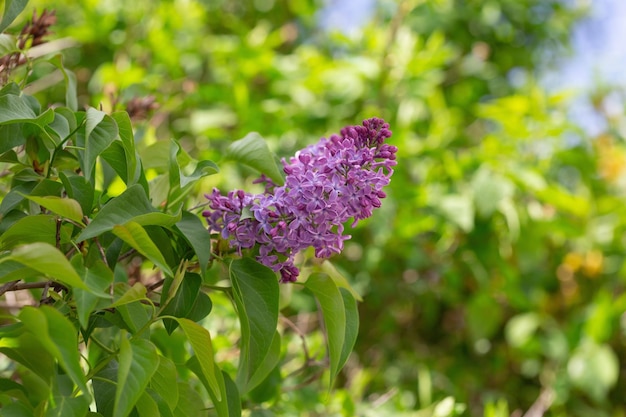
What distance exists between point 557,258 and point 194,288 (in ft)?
5.40

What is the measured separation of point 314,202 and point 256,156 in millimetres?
122

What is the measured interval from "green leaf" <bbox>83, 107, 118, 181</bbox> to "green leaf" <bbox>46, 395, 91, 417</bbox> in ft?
0.53

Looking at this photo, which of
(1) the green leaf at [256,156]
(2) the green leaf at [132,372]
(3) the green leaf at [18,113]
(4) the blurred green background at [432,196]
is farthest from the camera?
(4) the blurred green background at [432,196]

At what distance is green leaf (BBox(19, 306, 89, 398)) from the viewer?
444 millimetres

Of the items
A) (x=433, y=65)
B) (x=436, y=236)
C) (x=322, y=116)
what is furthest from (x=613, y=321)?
(x=322, y=116)

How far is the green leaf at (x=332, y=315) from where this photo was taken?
1.93 ft

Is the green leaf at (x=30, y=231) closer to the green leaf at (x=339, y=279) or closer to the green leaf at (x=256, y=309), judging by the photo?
the green leaf at (x=256, y=309)

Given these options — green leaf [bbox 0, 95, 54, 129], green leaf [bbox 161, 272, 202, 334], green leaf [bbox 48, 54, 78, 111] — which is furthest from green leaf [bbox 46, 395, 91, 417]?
green leaf [bbox 48, 54, 78, 111]

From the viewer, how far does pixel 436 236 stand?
1.75 metres

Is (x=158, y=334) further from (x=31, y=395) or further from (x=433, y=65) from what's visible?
(x=433, y=65)

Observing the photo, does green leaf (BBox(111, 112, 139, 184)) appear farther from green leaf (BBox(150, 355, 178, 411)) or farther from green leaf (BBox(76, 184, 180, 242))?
green leaf (BBox(150, 355, 178, 411))

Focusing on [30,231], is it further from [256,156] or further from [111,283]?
[256,156]

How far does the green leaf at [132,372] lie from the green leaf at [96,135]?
14cm

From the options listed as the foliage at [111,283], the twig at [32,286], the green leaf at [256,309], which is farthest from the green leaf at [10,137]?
the green leaf at [256,309]
